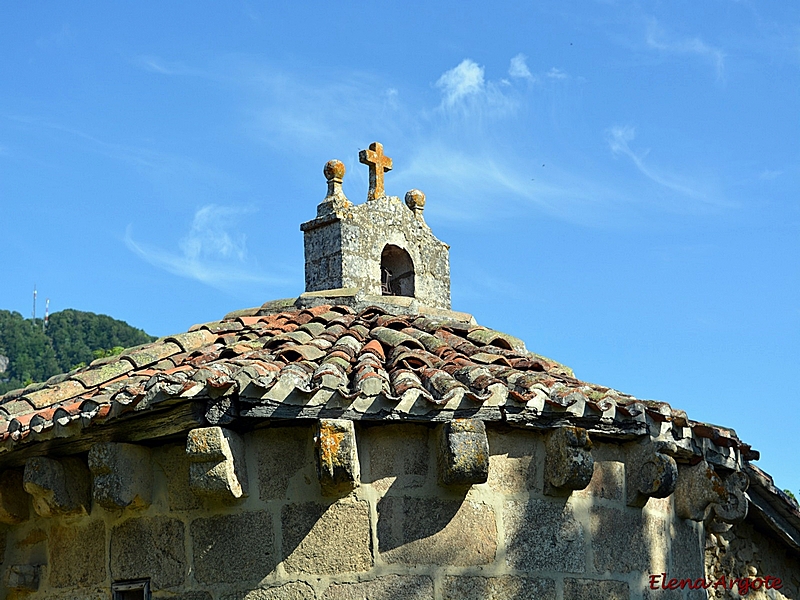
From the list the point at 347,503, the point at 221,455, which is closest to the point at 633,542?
the point at 347,503

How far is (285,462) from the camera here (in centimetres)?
512

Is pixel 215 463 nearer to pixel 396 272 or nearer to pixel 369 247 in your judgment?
pixel 369 247

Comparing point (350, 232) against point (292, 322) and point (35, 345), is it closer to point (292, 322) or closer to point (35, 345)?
point (292, 322)

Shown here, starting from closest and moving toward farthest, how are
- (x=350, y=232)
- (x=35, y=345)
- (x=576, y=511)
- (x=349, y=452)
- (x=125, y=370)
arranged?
(x=349, y=452)
(x=576, y=511)
(x=125, y=370)
(x=350, y=232)
(x=35, y=345)

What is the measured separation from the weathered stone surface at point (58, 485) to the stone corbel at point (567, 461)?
2414 mm

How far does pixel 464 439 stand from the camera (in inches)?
197

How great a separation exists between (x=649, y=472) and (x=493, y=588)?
3.58 feet

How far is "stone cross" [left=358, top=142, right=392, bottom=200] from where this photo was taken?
25.8ft

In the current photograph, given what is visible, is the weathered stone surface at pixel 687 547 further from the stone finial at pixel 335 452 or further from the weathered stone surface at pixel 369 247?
the weathered stone surface at pixel 369 247

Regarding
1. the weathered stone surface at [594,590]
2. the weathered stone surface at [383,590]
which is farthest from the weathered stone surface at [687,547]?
the weathered stone surface at [383,590]

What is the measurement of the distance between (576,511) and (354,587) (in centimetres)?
124

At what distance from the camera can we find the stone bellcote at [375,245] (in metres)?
7.41

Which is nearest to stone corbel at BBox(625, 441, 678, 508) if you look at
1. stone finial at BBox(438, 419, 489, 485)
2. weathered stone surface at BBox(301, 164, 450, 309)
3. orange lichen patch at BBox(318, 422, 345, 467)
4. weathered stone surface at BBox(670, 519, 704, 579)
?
weathered stone surface at BBox(670, 519, 704, 579)

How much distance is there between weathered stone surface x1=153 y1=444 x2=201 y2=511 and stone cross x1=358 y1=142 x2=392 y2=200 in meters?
3.11
